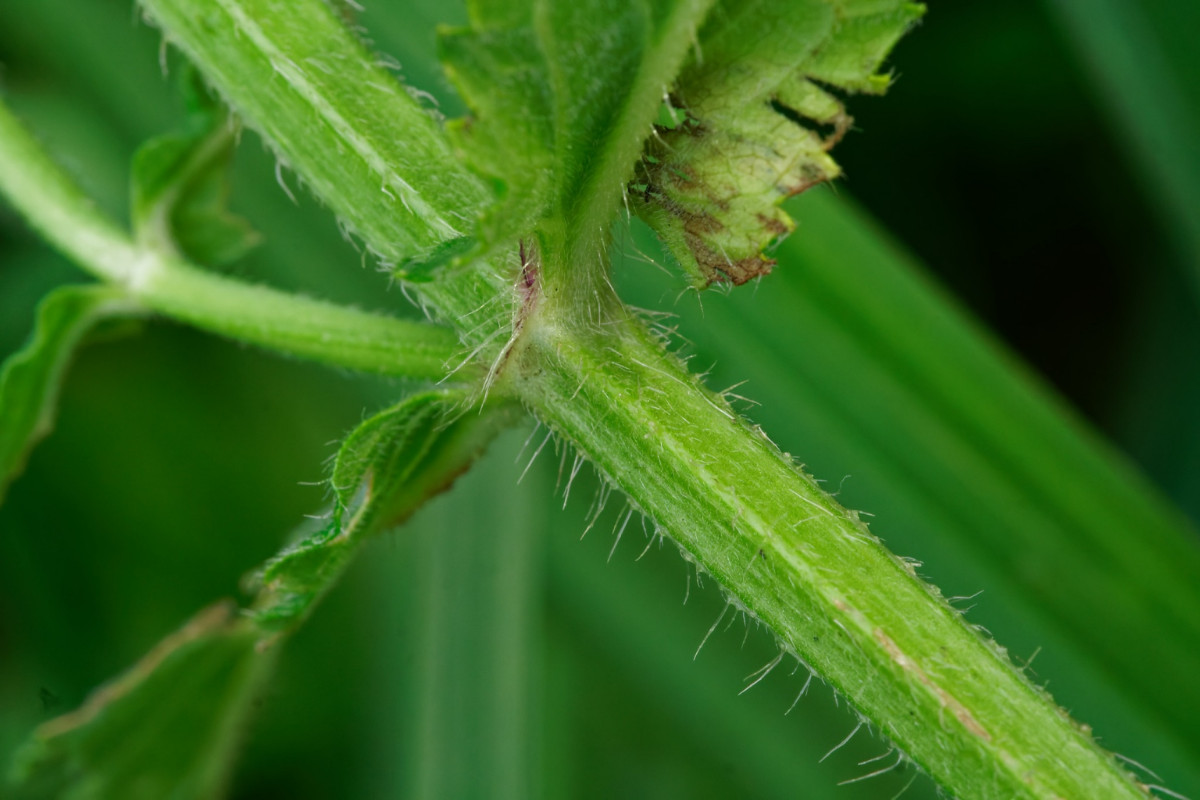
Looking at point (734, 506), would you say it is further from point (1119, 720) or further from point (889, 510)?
point (1119, 720)

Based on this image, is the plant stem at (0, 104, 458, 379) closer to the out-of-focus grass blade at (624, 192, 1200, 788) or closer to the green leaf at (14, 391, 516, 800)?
the green leaf at (14, 391, 516, 800)

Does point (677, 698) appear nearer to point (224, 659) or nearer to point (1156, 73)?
point (224, 659)

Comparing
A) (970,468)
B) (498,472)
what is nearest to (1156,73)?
(970,468)

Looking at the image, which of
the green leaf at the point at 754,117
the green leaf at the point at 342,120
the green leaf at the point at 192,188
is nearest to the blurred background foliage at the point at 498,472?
the green leaf at the point at 192,188

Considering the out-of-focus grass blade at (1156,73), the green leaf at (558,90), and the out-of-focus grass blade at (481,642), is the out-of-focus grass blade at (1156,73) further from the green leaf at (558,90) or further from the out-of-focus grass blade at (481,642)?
the green leaf at (558,90)

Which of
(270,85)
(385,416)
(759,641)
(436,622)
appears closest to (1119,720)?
(759,641)
